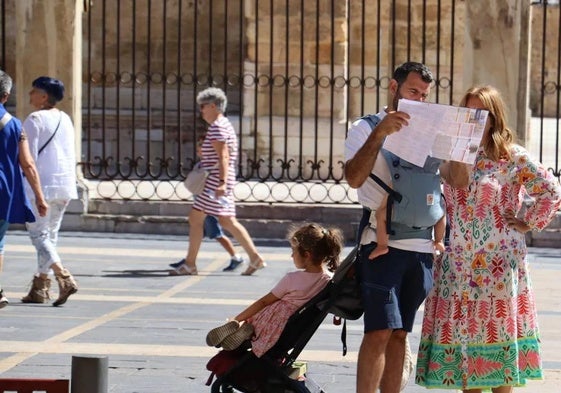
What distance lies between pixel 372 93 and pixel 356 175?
16772 mm

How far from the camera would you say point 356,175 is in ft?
21.5

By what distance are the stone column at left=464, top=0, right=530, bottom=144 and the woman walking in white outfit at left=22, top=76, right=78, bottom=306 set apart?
582 cm

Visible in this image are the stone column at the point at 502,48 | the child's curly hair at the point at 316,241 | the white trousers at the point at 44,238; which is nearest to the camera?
the child's curly hair at the point at 316,241

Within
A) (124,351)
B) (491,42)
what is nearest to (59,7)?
(491,42)

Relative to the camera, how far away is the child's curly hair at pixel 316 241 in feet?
22.3

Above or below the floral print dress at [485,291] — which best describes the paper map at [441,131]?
above

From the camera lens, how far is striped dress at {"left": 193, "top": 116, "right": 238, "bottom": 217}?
12.7 metres

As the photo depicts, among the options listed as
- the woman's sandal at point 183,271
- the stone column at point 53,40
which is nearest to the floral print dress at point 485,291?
the woman's sandal at point 183,271

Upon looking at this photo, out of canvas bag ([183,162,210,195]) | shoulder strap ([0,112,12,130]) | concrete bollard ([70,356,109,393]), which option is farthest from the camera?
canvas bag ([183,162,210,195])

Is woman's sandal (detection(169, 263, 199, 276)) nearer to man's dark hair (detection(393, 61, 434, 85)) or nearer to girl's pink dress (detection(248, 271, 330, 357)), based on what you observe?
girl's pink dress (detection(248, 271, 330, 357))

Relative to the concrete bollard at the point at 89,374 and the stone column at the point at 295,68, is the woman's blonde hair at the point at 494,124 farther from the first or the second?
the stone column at the point at 295,68

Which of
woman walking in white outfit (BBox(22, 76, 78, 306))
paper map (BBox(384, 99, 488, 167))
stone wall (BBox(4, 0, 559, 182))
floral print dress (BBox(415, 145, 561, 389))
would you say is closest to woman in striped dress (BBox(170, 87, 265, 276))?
woman walking in white outfit (BBox(22, 76, 78, 306))

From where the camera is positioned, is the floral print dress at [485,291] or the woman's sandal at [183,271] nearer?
the floral print dress at [485,291]

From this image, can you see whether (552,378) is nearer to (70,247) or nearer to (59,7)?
(70,247)
